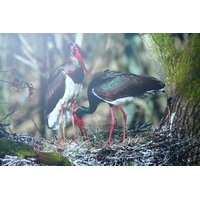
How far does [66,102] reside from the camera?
116 inches

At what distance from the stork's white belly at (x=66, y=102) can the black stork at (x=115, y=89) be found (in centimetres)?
11

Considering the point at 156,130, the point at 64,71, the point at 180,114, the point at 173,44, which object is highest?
the point at 173,44

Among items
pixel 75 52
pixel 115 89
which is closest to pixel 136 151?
pixel 115 89

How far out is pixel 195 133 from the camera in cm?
286

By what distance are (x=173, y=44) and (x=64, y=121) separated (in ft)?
5.32

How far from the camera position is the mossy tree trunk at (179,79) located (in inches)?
112

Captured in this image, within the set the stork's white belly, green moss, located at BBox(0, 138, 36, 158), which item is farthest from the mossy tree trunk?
green moss, located at BBox(0, 138, 36, 158)

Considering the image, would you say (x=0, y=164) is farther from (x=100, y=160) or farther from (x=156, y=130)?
(x=156, y=130)

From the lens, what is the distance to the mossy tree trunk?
9.34ft

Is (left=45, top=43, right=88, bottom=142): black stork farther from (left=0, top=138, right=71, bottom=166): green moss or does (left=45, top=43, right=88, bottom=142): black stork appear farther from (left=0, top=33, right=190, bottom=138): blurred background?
(left=0, top=138, right=71, bottom=166): green moss

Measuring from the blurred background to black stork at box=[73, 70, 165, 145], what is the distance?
0.19 ft

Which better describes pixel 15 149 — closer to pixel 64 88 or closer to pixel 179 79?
pixel 64 88

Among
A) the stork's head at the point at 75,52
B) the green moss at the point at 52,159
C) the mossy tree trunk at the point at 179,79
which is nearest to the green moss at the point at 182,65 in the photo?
the mossy tree trunk at the point at 179,79

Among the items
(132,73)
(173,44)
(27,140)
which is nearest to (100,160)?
(27,140)
